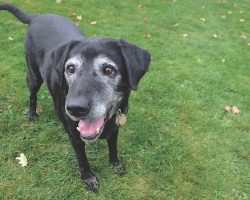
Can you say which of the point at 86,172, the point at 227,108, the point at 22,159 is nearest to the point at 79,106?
the point at 86,172

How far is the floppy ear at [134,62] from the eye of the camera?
131 inches

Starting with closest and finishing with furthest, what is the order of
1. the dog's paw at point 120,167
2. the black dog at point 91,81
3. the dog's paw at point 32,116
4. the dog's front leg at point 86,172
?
the black dog at point 91,81 < the dog's front leg at point 86,172 < the dog's paw at point 120,167 < the dog's paw at point 32,116

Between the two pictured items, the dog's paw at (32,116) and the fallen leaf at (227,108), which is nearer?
the dog's paw at (32,116)

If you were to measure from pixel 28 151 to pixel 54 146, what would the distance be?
0.33 m

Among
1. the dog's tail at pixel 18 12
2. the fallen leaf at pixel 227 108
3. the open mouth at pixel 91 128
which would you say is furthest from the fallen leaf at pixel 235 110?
the dog's tail at pixel 18 12

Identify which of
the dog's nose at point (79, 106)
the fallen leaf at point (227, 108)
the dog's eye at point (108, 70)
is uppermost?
the dog's eye at point (108, 70)

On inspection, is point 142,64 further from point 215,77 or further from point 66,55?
point 215,77

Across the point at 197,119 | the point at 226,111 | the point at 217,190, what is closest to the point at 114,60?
the point at 217,190

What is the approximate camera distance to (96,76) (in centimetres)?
316

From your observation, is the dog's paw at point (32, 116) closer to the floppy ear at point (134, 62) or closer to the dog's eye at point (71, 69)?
the dog's eye at point (71, 69)

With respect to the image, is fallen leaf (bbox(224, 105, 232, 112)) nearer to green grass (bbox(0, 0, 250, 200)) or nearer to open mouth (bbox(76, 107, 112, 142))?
green grass (bbox(0, 0, 250, 200))

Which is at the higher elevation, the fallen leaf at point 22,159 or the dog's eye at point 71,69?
the dog's eye at point 71,69

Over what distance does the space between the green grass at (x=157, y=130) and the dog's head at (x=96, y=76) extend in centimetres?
127

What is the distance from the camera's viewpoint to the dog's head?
119 inches
